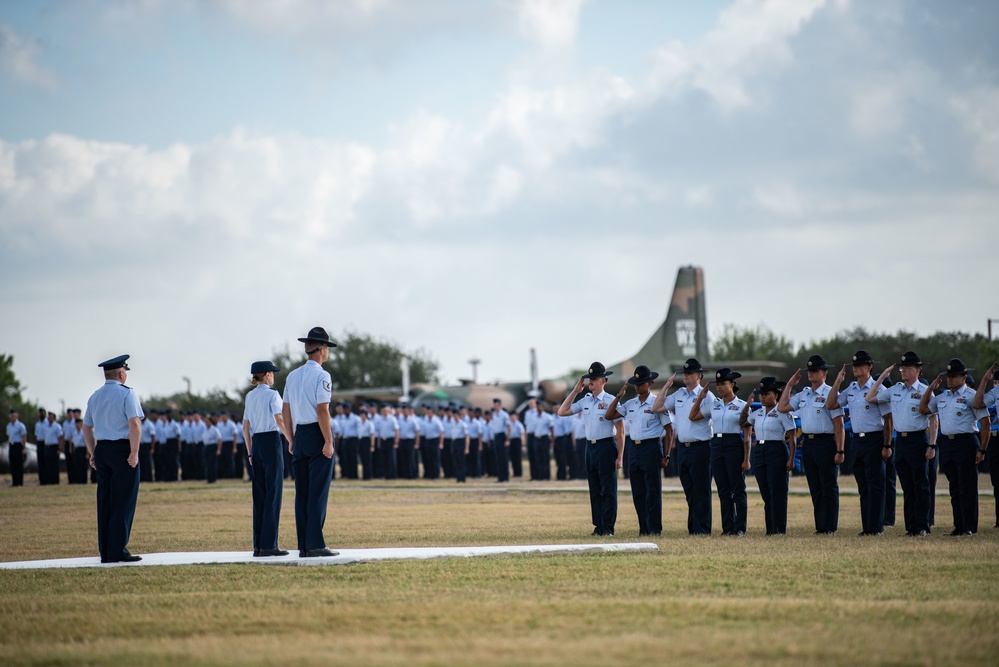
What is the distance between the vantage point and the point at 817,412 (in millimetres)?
12539

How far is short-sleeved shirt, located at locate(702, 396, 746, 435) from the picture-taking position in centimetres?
1274

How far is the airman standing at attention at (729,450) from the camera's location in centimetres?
1260

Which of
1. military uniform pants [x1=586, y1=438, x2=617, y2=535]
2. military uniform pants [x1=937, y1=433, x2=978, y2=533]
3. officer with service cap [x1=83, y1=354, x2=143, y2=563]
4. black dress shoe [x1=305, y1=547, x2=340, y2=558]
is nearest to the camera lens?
black dress shoe [x1=305, y1=547, x2=340, y2=558]

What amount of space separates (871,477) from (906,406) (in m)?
0.83

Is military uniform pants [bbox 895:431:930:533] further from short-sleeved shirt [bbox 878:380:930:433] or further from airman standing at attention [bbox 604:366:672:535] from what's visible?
airman standing at attention [bbox 604:366:672:535]

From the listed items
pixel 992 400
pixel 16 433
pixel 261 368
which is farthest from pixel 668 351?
pixel 261 368

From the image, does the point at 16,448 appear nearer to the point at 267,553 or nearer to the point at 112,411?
the point at 112,411

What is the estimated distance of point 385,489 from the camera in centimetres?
2558

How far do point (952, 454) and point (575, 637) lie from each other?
779 cm

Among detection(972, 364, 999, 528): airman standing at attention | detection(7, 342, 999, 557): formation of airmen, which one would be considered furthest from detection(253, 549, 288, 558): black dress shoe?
detection(972, 364, 999, 528): airman standing at attention

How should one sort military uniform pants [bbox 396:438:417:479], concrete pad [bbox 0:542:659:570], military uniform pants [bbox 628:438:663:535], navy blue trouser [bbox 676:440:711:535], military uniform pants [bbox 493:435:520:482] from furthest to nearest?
military uniform pants [bbox 396:438:417:479], military uniform pants [bbox 493:435:520:482], military uniform pants [bbox 628:438:663:535], navy blue trouser [bbox 676:440:711:535], concrete pad [bbox 0:542:659:570]

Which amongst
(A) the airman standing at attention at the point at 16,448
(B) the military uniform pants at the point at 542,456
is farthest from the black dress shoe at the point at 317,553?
(A) the airman standing at attention at the point at 16,448

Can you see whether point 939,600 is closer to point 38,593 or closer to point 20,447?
point 38,593

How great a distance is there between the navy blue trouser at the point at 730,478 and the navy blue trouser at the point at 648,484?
0.64 metres
